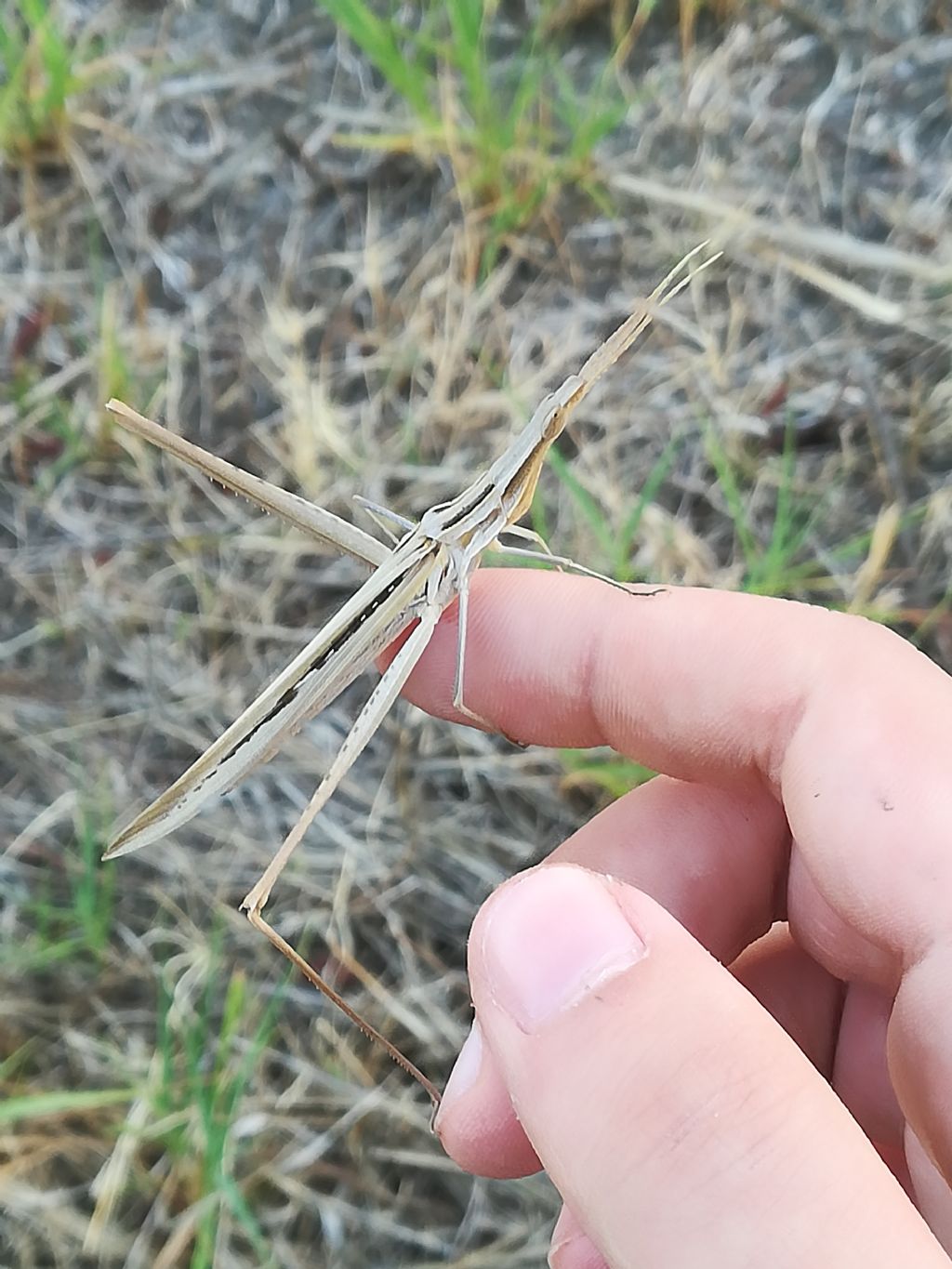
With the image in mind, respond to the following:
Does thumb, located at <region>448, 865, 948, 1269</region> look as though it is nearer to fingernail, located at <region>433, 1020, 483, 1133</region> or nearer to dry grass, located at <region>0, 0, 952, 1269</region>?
fingernail, located at <region>433, 1020, 483, 1133</region>

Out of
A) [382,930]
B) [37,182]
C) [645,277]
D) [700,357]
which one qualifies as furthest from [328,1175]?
[37,182]

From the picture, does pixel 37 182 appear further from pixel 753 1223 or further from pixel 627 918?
pixel 753 1223

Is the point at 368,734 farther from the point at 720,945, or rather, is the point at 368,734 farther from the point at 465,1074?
the point at 720,945

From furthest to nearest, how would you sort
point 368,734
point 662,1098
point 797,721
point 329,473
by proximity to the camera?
1. point 329,473
2. point 368,734
3. point 797,721
4. point 662,1098

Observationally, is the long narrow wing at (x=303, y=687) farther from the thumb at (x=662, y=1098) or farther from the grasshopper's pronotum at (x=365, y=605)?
the thumb at (x=662, y=1098)

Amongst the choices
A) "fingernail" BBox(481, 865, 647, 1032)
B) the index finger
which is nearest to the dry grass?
the index finger

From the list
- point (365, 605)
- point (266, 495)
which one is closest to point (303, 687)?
point (365, 605)
